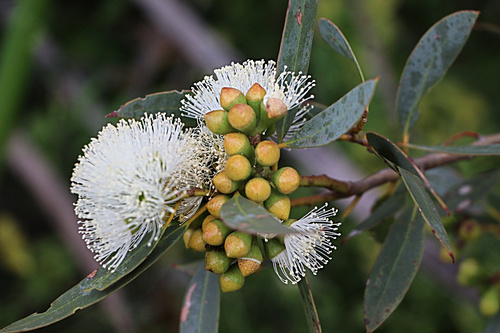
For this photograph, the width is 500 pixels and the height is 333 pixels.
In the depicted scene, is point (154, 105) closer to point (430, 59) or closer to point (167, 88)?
point (430, 59)

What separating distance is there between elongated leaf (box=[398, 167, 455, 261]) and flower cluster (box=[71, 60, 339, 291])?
0.41 feet

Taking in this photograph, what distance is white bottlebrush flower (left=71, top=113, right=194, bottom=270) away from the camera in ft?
2.21

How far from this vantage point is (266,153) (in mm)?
665

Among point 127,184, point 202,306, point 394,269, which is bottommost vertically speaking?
point 394,269

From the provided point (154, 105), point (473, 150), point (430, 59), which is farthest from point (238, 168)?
point (430, 59)

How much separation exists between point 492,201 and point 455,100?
41.5 inches

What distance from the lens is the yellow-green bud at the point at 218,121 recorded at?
27.3 inches

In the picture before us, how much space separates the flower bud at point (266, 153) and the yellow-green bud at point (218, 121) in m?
0.06

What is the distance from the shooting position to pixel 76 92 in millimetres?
2541

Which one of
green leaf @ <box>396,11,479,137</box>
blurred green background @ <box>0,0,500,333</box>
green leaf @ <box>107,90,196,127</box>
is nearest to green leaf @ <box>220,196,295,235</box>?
green leaf @ <box>107,90,196,127</box>

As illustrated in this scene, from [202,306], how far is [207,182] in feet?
0.91

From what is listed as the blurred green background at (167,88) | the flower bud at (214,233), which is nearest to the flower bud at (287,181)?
the flower bud at (214,233)

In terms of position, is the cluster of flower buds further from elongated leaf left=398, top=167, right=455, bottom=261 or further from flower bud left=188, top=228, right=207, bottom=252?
elongated leaf left=398, top=167, right=455, bottom=261

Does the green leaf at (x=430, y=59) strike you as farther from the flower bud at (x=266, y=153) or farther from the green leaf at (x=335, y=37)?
the flower bud at (x=266, y=153)
